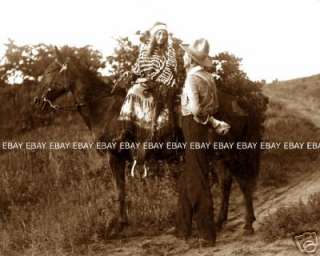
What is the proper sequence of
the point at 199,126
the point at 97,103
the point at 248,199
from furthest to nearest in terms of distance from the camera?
1. the point at 97,103
2. the point at 248,199
3. the point at 199,126

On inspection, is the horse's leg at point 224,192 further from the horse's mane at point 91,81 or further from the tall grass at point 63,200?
the horse's mane at point 91,81

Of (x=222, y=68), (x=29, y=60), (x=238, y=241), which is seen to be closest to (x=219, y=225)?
(x=238, y=241)

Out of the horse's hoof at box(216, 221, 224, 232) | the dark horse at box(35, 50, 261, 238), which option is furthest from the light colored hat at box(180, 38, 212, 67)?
the horse's hoof at box(216, 221, 224, 232)

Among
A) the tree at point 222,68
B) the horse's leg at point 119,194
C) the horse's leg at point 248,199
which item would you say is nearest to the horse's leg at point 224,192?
the horse's leg at point 248,199

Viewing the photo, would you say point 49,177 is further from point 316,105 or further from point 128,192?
point 316,105

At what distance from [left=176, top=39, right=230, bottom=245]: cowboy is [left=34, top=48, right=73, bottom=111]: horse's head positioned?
2.42m

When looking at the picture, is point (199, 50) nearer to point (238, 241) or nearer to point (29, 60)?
point (238, 241)

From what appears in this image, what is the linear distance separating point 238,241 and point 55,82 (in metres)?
4.08

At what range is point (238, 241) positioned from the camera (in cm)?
735

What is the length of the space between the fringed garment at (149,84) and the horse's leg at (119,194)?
828 mm

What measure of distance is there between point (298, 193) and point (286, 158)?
9.08 ft

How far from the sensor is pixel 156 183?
420 inches

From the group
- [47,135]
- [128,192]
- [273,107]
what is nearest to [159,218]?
[128,192]

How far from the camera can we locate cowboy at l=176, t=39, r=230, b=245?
7.01m
